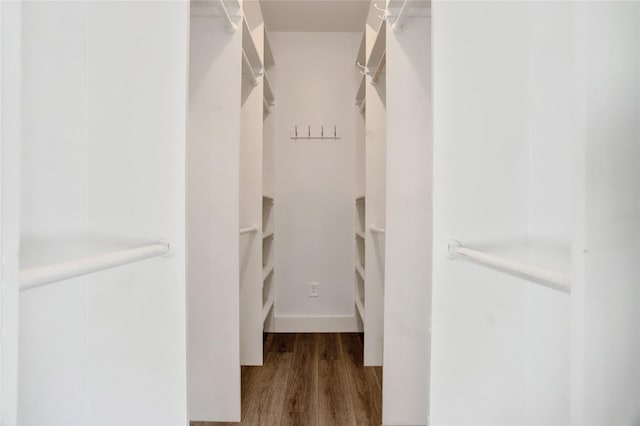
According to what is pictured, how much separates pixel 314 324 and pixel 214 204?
5.57 feet

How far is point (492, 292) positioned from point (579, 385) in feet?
1.39

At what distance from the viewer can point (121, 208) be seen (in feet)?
3.14

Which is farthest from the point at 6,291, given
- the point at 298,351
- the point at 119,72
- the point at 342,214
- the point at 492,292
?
the point at 342,214

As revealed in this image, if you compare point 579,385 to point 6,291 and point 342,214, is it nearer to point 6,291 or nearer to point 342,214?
point 6,291

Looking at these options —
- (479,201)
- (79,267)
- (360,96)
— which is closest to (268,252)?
(360,96)

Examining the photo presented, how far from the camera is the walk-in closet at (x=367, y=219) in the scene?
434 mm

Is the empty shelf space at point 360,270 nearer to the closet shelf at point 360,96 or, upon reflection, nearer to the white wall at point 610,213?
the closet shelf at point 360,96

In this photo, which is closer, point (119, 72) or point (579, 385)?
point (579, 385)

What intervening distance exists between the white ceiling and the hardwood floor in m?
2.41

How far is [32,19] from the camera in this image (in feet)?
2.68

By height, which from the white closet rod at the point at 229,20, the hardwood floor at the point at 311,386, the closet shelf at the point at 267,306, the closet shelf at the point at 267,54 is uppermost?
the closet shelf at the point at 267,54

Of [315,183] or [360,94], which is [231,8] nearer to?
[360,94]

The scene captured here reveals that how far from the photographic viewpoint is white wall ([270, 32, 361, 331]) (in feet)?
9.97

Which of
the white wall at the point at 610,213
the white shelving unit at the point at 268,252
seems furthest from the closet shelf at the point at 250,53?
the white wall at the point at 610,213
